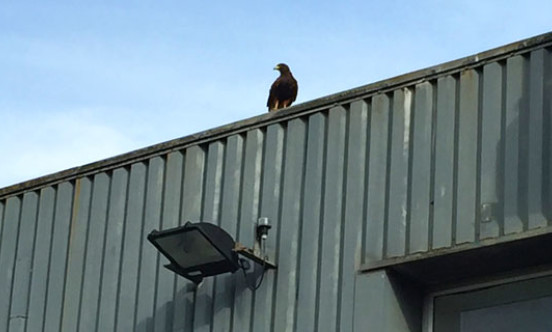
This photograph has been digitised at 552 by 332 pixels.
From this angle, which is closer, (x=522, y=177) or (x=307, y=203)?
(x=522, y=177)

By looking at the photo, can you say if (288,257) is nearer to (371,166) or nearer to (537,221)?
(371,166)

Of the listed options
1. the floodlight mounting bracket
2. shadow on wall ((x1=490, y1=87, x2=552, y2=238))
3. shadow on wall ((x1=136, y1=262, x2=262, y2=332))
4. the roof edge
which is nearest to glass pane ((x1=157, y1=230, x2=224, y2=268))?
the floodlight mounting bracket

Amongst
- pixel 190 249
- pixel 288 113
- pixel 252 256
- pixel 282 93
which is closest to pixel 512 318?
pixel 252 256

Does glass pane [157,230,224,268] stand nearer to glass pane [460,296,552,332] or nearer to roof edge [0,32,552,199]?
roof edge [0,32,552,199]

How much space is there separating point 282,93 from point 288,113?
1.87m

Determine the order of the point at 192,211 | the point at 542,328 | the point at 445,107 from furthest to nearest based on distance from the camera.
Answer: the point at 192,211
the point at 445,107
the point at 542,328

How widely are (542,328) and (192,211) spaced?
105 inches

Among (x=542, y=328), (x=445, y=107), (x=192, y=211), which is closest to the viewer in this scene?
(x=542, y=328)

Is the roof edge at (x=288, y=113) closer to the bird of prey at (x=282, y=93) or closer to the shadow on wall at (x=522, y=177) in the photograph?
the shadow on wall at (x=522, y=177)

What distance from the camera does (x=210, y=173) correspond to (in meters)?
10.8

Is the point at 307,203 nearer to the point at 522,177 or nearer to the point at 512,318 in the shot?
the point at 522,177

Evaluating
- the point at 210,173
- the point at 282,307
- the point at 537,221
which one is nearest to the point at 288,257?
the point at 282,307

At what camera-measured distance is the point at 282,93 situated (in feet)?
40.9

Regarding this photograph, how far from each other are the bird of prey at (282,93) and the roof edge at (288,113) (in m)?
1.47
